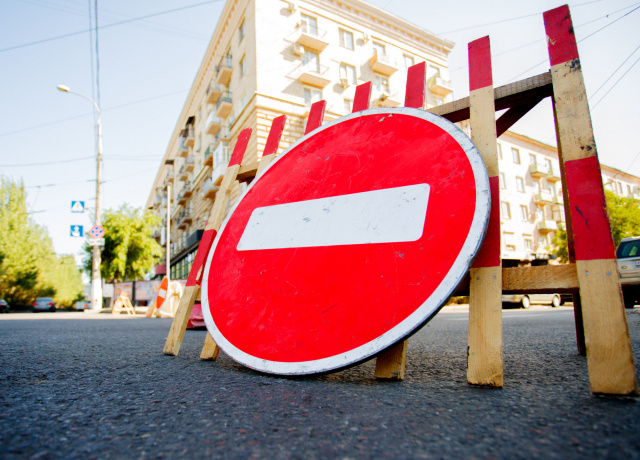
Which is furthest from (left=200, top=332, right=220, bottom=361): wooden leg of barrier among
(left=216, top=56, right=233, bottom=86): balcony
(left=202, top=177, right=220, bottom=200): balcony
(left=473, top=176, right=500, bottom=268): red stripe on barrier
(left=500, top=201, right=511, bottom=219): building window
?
(left=500, top=201, right=511, bottom=219): building window

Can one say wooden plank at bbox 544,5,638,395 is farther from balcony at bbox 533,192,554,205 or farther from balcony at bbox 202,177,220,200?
balcony at bbox 533,192,554,205

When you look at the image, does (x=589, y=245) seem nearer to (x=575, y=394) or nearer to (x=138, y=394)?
(x=575, y=394)

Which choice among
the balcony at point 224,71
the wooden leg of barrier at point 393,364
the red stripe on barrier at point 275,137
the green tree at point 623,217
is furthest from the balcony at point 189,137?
the wooden leg of barrier at point 393,364

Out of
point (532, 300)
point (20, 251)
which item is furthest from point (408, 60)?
point (20, 251)

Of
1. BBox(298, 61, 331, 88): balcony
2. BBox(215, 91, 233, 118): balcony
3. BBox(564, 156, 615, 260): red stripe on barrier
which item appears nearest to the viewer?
BBox(564, 156, 615, 260): red stripe on barrier

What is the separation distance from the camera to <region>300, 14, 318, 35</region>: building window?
17.0 metres

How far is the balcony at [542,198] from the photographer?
96.7 ft

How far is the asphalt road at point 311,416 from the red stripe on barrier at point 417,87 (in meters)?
1.51

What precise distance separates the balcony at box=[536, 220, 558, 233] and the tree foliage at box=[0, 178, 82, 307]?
39.9 meters

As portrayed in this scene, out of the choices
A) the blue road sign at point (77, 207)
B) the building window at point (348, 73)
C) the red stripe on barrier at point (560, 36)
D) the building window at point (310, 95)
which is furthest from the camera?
the building window at point (348, 73)

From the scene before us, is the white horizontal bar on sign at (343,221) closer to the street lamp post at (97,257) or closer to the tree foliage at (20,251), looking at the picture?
the street lamp post at (97,257)

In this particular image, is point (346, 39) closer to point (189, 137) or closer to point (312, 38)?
point (312, 38)

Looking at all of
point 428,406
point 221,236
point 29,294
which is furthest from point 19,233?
point 428,406

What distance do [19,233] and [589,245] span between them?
35.2 meters
